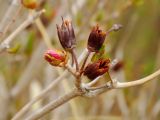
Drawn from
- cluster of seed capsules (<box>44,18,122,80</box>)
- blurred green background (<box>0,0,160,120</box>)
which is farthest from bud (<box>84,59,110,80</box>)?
blurred green background (<box>0,0,160,120</box>)

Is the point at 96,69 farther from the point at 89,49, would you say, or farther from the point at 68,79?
the point at 68,79

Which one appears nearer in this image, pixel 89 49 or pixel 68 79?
pixel 89 49

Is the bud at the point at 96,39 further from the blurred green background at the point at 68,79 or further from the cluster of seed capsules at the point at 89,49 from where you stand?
the blurred green background at the point at 68,79

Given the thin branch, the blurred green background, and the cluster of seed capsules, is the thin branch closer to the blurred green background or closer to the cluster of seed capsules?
the cluster of seed capsules

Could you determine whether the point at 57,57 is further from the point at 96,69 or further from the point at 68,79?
the point at 68,79

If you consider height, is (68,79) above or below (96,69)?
below

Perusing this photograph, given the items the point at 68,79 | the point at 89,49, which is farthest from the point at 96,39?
the point at 68,79

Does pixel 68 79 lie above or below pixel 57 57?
below

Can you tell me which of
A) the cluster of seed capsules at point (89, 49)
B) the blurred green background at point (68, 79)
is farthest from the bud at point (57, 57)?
the blurred green background at point (68, 79)
